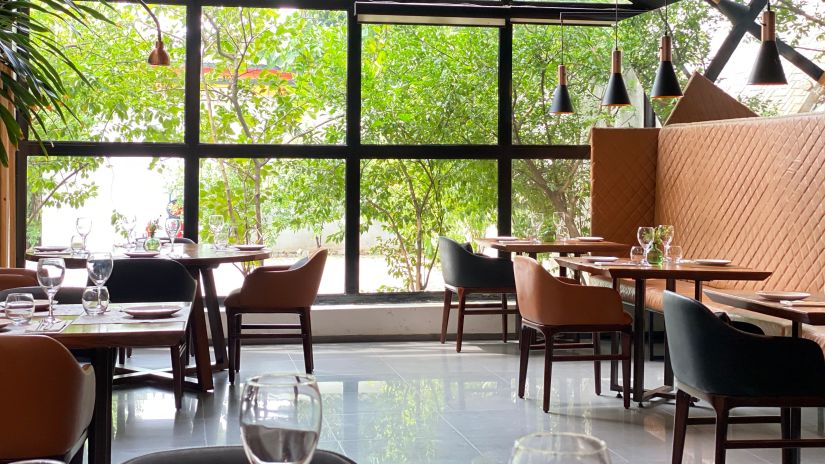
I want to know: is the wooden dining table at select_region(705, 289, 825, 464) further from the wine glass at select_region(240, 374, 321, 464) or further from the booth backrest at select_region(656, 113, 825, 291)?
the wine glass at select_region(240, 374, 321, 464)

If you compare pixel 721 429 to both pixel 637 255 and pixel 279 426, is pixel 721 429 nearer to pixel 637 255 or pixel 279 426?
pixel 637 255

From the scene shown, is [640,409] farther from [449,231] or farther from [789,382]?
[449,231]

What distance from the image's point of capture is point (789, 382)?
12.0ft

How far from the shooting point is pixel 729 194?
6.92 meters

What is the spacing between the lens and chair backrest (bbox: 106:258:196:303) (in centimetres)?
527

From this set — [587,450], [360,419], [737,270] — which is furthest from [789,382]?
[587,450]

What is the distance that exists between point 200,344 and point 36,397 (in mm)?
3040

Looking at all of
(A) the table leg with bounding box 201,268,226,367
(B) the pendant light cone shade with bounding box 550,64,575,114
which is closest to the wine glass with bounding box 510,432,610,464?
(A) the table leg with bounding box 201,268,226,367

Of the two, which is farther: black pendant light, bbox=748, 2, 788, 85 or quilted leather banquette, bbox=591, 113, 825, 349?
quilted leather banquette, bbox=591, 113, 825, 349

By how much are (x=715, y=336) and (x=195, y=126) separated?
17.1ft

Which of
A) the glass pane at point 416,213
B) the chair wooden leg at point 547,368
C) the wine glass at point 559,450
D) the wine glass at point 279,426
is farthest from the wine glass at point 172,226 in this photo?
the wine glass at point 559,450

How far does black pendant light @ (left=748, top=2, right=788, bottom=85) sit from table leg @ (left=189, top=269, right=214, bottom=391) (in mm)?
3452

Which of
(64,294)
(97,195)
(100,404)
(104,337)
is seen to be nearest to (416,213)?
(97,195)

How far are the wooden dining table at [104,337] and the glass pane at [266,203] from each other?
415cm
